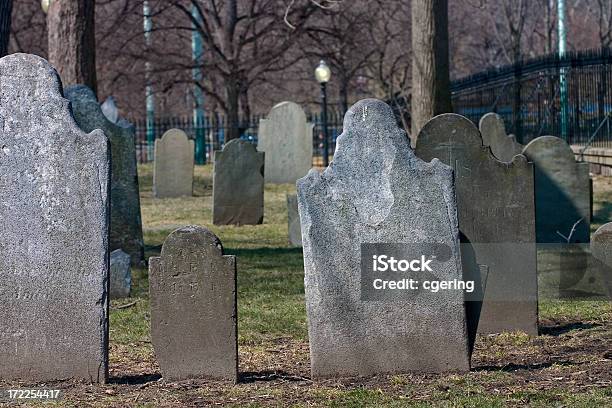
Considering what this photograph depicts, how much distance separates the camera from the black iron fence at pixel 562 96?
904 inches

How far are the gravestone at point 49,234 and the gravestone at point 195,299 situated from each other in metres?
0.33

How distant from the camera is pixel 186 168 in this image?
23312mm

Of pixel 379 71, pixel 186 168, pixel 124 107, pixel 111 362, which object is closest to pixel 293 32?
pixel 379 71

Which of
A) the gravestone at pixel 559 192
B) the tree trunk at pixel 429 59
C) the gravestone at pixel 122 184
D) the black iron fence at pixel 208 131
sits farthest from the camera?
the black iron fence at pixel 208 131

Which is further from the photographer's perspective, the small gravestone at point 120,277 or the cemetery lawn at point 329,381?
the small gravestone at point 120,277

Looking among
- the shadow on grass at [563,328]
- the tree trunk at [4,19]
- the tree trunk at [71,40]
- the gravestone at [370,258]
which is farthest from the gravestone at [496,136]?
the gravestone at [370,258]

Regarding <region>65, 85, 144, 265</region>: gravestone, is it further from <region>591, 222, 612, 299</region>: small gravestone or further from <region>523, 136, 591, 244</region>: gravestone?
<region>591, 222, 612, 299</region>: small gravestone

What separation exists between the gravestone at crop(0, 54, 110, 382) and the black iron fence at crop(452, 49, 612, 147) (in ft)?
54.3

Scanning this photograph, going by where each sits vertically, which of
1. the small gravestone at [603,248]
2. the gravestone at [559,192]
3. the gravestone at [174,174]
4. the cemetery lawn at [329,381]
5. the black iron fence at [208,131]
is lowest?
the cemetery lawn at [329,381]

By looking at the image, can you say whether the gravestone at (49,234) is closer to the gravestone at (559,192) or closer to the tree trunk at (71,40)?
the gravestone at (559,192)

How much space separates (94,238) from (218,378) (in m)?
1.07

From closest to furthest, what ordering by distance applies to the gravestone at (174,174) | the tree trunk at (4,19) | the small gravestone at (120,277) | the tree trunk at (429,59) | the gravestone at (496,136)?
the small gravestone at (120,277) → the tree trunk at (4,19) → the tree trunk at (429,59) → the gravestone at (496,136) → the gravestone at (174,174)

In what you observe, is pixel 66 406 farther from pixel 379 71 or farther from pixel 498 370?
pixel 379 71

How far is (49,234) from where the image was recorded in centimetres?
695
